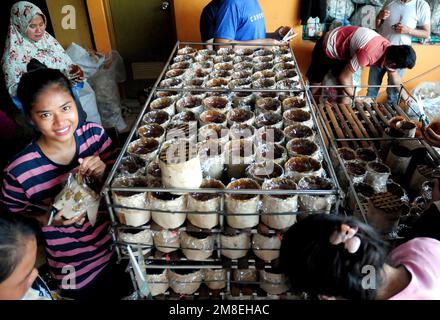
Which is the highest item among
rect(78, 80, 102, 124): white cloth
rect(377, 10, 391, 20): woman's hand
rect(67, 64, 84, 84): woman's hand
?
rect(377, 10, 391, 20): woman's hand

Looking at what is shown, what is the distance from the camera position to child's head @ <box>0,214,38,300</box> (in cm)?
106

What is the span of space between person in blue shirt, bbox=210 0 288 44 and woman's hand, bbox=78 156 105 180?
1.98m

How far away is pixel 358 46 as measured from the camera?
133 inches

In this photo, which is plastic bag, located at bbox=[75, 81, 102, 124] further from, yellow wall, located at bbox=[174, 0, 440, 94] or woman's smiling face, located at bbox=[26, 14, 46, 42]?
yellow wall, located at bbox=[174, 0, 440, 94]

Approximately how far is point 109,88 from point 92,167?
3.01m

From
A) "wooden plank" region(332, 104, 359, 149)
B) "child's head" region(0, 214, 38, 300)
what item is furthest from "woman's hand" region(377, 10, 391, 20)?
"child's head" region(0, 214, 38, 300)

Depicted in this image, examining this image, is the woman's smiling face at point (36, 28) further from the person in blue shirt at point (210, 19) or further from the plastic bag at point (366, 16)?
the plastic bag at point (366, 16)

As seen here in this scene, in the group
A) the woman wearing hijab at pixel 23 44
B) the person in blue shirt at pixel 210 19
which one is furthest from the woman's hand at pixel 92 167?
the person in blue shirt at pixel 210 19

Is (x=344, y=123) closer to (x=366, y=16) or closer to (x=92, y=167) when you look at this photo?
(x=92, y=167)

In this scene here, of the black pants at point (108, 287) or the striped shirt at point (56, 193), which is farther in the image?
the black pants at point (108, 287)

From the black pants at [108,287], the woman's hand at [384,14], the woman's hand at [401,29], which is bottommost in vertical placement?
the black pants at [108,287]

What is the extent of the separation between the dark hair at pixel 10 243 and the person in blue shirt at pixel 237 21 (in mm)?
2389

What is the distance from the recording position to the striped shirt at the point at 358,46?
3314mm
